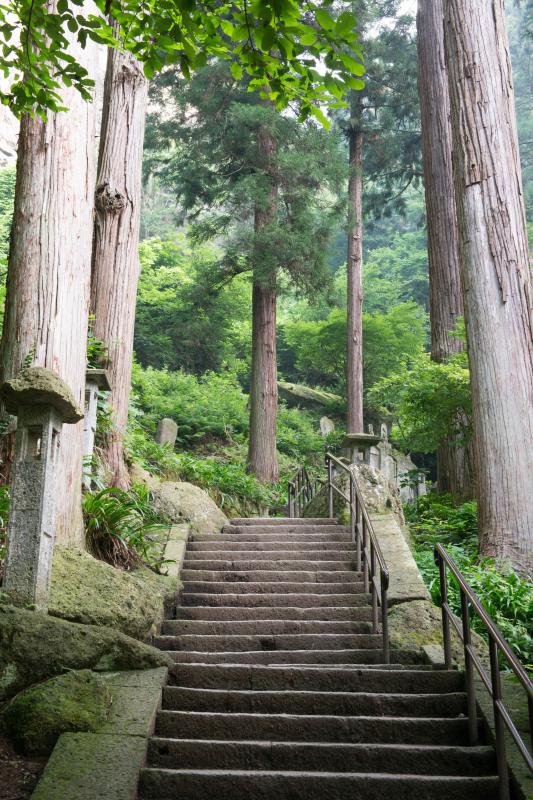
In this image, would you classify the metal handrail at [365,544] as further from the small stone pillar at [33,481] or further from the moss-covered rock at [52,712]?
the small stone pillar at [33,481]

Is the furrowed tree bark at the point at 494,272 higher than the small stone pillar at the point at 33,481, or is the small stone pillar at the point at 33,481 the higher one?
the furrowed tree bark at the point at 494,272

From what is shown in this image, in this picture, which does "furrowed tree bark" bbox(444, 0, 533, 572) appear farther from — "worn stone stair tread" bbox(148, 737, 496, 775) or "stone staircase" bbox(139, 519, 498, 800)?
"worn stone stair tread" bbox(148, 737, 496, 775)

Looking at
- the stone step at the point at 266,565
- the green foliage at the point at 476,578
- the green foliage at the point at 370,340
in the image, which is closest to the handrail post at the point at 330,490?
the green foliage at the point at 476,578

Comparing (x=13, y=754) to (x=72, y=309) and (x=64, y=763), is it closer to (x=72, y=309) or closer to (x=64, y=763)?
(x=64, y=763)

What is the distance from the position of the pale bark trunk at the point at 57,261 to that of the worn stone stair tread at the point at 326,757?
2.28m

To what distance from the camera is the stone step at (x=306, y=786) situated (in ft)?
12.6

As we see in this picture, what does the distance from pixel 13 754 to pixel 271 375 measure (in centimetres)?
1214

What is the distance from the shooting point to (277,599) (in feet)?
23.3

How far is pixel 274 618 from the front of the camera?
6.86 metres

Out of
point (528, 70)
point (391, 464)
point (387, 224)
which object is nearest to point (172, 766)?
point (391, 464)

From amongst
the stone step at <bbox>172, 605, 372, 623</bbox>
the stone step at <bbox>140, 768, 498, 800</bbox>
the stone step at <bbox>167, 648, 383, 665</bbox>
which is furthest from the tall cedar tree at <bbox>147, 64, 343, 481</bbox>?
the stone step at <bbox>140, 768, 498, 800</bbox>

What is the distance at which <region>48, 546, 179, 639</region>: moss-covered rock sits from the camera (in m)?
5.11

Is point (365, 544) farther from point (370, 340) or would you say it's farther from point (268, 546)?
point (370, 340)

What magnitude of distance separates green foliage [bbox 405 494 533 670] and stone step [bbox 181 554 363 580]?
3.23ft
